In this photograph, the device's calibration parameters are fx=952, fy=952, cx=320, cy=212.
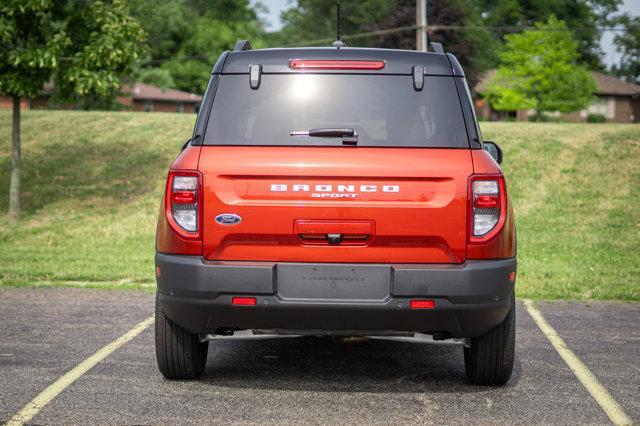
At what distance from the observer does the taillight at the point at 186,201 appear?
5148 mm

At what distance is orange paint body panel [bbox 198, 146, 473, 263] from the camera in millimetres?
5078

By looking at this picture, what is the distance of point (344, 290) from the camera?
5098mm

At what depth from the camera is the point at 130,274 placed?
1178cm

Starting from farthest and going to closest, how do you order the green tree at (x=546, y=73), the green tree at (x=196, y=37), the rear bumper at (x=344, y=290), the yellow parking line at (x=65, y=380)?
the green tree at (x=196, y=37)
the green tree at (x=546, y=73)
the rear bumper at (x=344, y=290)
the yellow parking line at (x=65, y=380)

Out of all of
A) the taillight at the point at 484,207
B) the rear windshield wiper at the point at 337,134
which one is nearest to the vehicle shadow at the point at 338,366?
the taillight at the point at 484,207

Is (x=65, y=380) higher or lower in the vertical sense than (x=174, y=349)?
lower

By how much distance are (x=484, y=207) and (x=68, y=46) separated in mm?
12537

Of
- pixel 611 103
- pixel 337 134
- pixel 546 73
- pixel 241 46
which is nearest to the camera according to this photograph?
pixel 337 134

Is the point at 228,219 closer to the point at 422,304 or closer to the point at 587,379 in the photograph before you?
the point at 422,304

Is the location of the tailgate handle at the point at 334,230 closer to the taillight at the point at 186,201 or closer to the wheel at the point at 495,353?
the taillight at the point at 186,201

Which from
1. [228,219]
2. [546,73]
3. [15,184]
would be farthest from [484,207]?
[546,73]

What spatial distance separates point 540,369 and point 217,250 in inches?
101

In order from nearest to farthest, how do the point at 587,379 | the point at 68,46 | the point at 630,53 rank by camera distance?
the point at 587,379, the point at 68,46, the point at 630,53

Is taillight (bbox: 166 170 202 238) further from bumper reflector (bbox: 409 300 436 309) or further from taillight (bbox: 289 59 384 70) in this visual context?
bumper reflector (bbox: 409 300 436 309)
